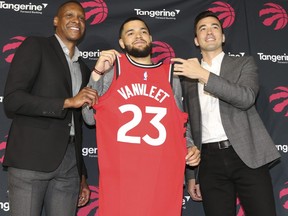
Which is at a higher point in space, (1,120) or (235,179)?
(1,120)

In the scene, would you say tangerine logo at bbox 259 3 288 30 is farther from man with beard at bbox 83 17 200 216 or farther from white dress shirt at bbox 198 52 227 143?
man with beard at bbox 83 17 200 216

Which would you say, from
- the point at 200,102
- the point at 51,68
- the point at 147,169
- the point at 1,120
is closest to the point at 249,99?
the point at 200,102

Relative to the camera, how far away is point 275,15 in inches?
119

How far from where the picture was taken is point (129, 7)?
9.47ft

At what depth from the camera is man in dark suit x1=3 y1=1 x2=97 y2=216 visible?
6.36ft

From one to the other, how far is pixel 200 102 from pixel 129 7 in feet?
3.30

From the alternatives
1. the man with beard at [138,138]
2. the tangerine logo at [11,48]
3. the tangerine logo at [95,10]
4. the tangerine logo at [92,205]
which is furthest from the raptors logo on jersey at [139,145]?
the tangerine logo at [11,48]

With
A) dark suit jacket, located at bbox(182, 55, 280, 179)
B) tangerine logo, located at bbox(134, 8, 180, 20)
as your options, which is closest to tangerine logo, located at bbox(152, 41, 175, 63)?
tangerine logo, located at bbox(134, 8, 180, 20)

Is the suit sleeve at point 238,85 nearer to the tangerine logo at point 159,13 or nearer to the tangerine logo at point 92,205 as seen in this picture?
the tangerine logo at point 159,13

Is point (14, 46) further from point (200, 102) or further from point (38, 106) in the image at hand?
point (200, 102)

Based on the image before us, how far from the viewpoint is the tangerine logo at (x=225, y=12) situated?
2.94 m

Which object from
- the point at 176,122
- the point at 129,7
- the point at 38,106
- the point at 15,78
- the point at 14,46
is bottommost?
the point at 176,122

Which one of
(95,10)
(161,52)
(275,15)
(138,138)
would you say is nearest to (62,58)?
(138,138)

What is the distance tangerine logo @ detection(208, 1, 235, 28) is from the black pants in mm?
1154
